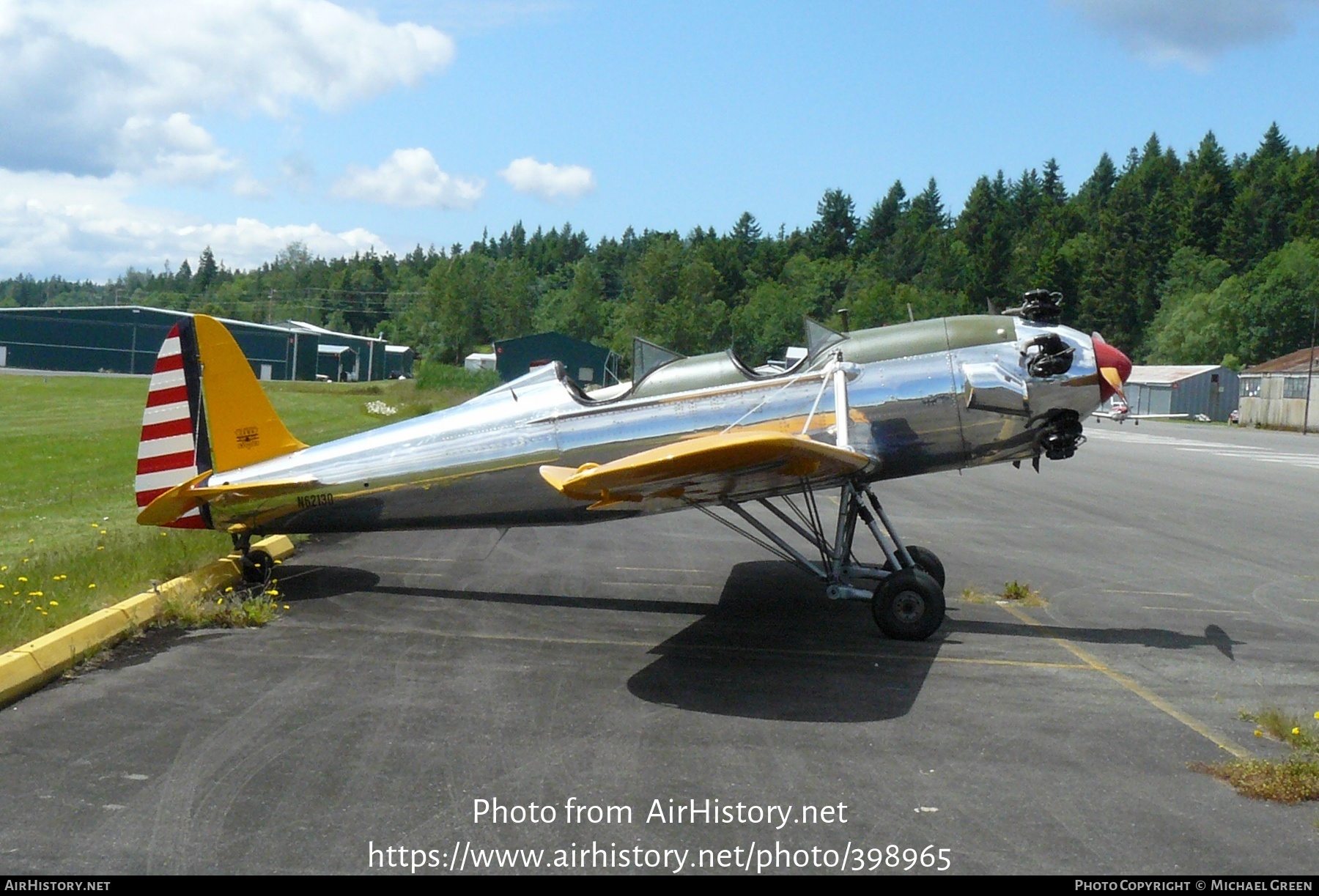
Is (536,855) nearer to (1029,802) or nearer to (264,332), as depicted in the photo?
(1029,802)

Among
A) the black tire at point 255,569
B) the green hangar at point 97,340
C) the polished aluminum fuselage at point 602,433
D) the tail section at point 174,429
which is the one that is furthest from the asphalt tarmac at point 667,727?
the green hangar at point 97,340

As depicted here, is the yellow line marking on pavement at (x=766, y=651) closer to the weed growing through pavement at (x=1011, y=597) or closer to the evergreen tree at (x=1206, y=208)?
the weed growing through pavement at (x=1011, y=597)

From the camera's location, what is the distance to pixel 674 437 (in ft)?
28.7

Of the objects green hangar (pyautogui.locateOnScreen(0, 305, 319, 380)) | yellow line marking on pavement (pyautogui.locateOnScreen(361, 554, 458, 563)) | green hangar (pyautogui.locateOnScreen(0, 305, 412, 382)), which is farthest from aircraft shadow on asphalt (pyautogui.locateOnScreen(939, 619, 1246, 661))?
green hangar (pyautogui.locateOnScreen(0, 305, 319, 380))

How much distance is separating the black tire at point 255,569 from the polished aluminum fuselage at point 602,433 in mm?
258

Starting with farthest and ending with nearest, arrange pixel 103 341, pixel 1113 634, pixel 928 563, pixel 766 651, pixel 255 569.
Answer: pixel 103 341 < pixel 255 569 < pixel 928 563 < pixel 1113 634 < pixel 766 651

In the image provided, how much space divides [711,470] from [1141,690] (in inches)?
123

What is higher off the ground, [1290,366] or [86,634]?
[1290,366]

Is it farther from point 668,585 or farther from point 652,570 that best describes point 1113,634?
point 652,570

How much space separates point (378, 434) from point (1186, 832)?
282 inches

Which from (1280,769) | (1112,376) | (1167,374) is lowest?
(1280,769)

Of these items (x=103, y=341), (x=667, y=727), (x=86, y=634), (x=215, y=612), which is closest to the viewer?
(x=667, y=727)

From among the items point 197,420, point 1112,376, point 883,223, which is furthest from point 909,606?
point 883,223

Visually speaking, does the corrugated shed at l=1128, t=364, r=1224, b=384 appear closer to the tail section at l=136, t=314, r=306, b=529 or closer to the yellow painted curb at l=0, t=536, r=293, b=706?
the tail section at l=136, t=314, r=306, b=529
